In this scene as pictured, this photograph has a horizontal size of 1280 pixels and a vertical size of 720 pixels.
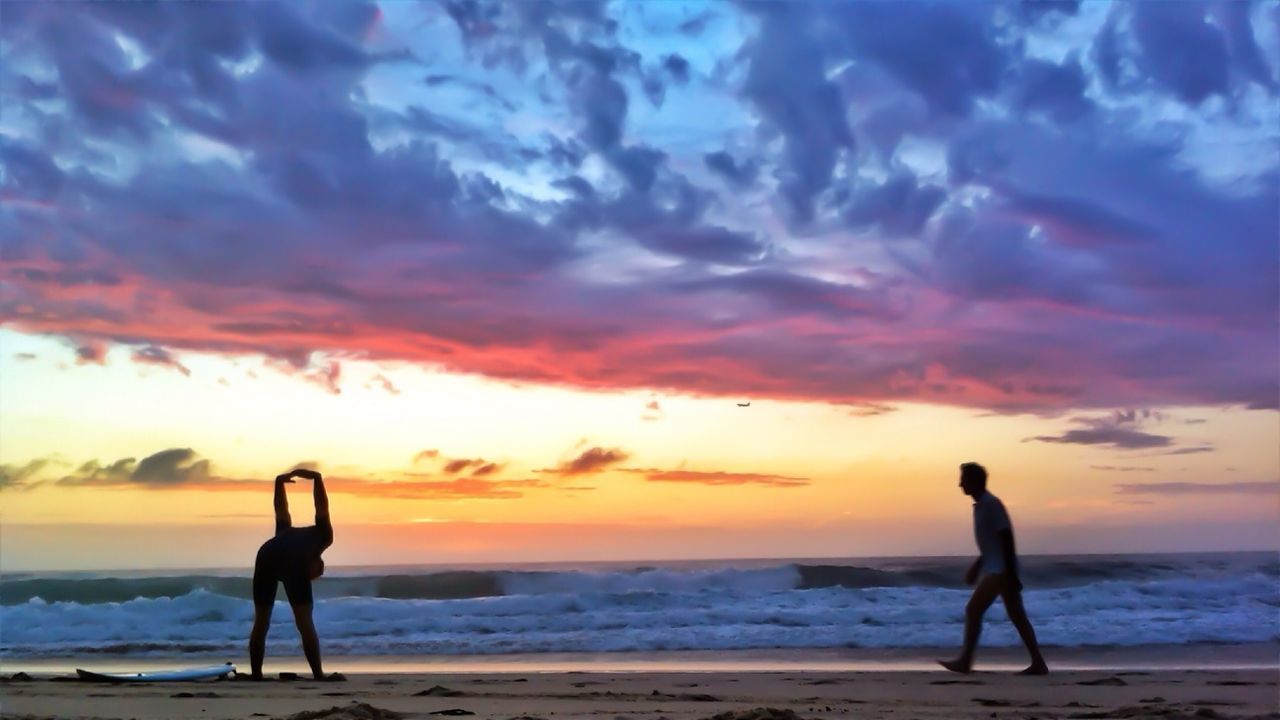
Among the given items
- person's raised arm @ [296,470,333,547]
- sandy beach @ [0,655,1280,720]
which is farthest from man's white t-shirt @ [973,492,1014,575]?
person's raised arm @ [296,470,333,547]

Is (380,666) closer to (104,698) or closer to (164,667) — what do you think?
(164,667)

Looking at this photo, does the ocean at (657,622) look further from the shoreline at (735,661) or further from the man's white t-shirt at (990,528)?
the man's white t-shirt at (990,528)

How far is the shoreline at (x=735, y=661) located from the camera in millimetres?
10398

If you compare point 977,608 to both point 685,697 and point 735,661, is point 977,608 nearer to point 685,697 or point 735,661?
point 685,697

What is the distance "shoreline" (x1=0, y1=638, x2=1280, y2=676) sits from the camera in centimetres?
1040

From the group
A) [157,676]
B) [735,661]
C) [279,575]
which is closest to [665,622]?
[735,661]

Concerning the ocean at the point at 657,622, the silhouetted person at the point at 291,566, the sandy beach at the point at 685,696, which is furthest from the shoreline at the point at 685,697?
the ocean at the point at 657,622

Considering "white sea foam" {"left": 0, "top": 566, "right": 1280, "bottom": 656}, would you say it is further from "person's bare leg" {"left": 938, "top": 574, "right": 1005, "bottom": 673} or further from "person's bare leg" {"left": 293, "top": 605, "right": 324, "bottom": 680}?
"person's bare leg" {"left": 293, "top": 605, "right": 324, "bottom": 680}

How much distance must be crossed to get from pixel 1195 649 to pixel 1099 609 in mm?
4602

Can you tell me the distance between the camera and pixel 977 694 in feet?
24.3

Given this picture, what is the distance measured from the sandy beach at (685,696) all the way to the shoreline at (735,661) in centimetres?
100

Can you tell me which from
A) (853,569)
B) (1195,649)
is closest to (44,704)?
(1195,649)

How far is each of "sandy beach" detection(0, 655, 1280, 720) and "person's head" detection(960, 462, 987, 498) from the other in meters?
1.52

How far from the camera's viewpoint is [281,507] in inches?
353
